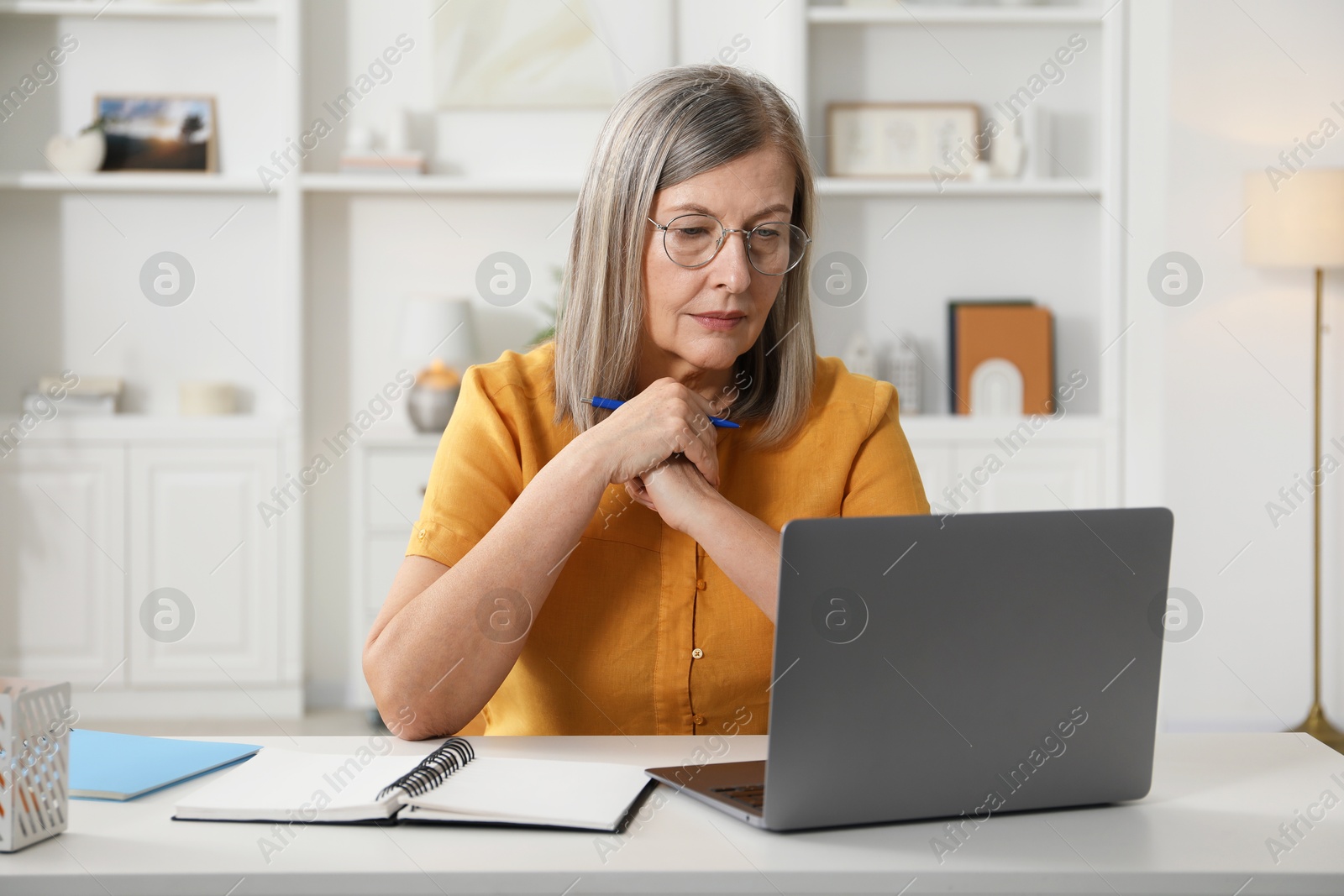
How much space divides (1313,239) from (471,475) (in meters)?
2.67

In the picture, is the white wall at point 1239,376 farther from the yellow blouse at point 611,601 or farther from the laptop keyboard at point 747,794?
the laptop keyboard at point 747,794

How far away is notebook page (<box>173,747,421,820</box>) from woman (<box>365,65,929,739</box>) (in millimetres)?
167

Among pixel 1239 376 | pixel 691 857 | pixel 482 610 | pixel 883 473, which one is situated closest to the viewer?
pixel 691 857

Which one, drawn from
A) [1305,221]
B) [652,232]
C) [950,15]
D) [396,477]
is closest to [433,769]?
[652,232]

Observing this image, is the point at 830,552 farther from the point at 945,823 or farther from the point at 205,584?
the point at 205,584

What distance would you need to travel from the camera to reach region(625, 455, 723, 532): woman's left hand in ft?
3.94

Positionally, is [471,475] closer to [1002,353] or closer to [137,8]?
[1002,353]

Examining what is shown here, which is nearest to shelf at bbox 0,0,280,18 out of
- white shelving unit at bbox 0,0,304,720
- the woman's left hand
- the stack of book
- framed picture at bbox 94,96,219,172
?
white shelving unit at bbox 0,0,304,720

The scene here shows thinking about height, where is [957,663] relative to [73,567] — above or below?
above

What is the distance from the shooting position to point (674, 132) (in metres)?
1.26

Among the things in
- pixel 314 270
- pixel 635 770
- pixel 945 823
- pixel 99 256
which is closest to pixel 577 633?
pixel 635 770

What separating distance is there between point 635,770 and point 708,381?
0.63 meters

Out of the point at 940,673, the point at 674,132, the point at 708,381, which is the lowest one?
the point at 940,673

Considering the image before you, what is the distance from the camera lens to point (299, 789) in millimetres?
869
